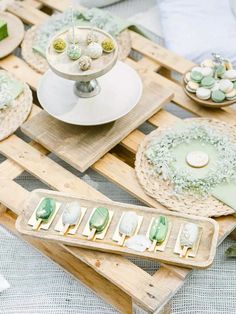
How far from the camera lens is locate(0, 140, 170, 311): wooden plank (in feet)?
3.95

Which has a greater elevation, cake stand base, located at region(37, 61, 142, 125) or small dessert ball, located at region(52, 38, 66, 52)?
small dessert ball, located at region(52, 38, 66, 52)

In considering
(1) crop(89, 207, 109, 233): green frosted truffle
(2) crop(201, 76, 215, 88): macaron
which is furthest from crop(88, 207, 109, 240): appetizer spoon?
(2) crop(201, 76, 215, 88): macaron

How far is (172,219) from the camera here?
4.26ft

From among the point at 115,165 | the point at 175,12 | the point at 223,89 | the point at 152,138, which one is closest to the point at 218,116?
the point at 223,89

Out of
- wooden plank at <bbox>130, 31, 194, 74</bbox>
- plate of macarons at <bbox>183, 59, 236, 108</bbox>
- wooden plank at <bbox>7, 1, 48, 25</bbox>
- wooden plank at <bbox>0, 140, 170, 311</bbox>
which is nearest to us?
wooden plank at <bbox>0, 140, 170, 311</bbox>

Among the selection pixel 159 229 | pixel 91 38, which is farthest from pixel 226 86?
pixel 159 229

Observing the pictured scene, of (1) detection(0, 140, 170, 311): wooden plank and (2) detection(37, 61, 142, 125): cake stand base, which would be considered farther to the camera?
(2) detection(37, 61, 142, 125): cake stand base

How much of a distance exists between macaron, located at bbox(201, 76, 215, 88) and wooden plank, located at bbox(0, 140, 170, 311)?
41cm

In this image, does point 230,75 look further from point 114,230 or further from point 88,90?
point 114,230

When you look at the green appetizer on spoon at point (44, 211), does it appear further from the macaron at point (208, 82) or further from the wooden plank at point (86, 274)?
the macaron at point (208, 82)

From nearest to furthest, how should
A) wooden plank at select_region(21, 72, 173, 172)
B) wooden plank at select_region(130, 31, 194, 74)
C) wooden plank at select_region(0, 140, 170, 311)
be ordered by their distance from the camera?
wooden plank at select_region(0, 140, 170, 311) < wooden plank at select_region(21, 72, 173, 172) < wooden plank at select_region(130, 31, 194, 74)

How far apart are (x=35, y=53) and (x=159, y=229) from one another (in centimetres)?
70

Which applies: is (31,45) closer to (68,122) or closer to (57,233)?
(68,122)

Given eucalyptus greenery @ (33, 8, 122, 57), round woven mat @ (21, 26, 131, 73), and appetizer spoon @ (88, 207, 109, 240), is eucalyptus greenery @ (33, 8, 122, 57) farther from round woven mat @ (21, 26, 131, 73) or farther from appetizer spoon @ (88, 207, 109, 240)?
appetizer spoon @ (88, 207, 109, 240)
